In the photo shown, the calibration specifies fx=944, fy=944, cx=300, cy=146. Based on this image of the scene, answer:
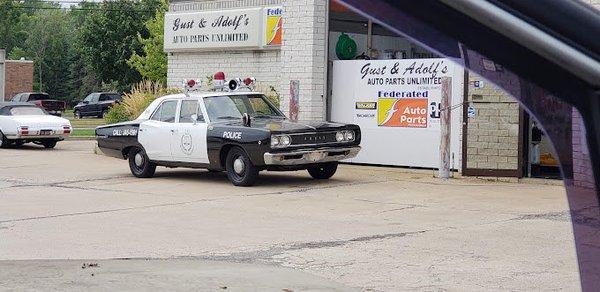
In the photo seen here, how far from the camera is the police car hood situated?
1443 centimetres

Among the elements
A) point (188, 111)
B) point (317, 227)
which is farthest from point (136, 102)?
point (317, 227)

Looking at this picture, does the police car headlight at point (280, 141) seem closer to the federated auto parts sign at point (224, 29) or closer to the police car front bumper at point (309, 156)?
the police car front bumper at point (309, 156)

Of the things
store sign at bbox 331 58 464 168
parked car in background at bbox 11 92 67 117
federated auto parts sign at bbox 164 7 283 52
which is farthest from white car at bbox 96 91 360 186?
parked car in background at bbox 11 92 67 117

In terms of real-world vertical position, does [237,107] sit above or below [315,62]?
below

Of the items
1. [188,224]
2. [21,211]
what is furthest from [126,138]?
[188,224]

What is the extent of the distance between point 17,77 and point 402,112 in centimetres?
5552

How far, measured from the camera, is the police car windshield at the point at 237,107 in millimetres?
15602

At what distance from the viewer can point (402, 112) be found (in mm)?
18203

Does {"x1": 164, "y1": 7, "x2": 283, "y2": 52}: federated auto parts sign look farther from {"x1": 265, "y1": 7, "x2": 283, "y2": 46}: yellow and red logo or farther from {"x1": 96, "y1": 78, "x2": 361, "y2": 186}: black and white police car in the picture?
{"x1": 96, "y1": 78, "x2": 361, "y2": 186}: black and white police car

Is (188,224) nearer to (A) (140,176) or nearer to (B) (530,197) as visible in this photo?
Result: (B) (530,197)

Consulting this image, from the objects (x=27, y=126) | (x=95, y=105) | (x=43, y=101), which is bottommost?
(x=27, y=126)

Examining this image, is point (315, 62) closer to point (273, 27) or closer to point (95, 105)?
point (273, 27)

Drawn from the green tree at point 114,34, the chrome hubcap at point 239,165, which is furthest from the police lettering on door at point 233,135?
the green tree at point 114,34

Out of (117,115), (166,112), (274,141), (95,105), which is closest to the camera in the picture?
(274,141)
